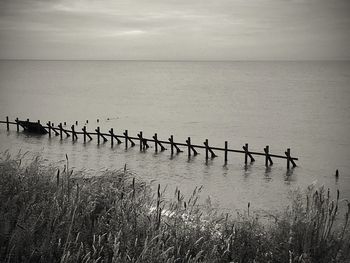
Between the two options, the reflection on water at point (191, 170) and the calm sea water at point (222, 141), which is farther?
the calm sea water at point (222, 141)

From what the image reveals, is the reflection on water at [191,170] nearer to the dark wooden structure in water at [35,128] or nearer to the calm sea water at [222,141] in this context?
the calm sea water at [222,141]

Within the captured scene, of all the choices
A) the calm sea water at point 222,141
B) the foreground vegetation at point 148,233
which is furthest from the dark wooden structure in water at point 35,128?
the foreground vegetation at point 148,233

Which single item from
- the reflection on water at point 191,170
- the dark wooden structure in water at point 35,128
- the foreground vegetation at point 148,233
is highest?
the foreground vegetation at point 148,233

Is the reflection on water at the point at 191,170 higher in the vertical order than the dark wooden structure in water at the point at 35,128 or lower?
lower

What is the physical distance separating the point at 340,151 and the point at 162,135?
20.6m

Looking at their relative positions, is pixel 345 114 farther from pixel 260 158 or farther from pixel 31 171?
pixel 31 171

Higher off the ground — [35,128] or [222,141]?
[35,128]

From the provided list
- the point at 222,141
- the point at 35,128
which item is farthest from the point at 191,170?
the point at 35,128

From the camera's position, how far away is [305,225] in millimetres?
6242

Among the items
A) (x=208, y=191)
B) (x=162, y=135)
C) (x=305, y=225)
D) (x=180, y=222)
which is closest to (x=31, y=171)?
(x=180, y=222)

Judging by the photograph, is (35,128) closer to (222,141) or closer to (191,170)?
(222,141)

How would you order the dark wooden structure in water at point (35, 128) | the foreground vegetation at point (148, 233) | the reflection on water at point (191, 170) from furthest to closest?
1. the dark wooden structure in water at point (35, 128)
2. the reflection on water at point (191, 170)
3. the foreground vegetation at point (148, 233)

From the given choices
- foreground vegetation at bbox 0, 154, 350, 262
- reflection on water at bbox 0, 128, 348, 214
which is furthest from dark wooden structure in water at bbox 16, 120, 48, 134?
foreground vegetation at bbox 0, 154, 350, 262

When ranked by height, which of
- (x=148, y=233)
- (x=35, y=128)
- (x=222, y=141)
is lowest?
(x=222, y=141)
